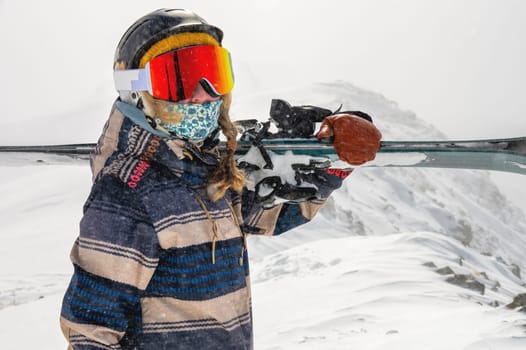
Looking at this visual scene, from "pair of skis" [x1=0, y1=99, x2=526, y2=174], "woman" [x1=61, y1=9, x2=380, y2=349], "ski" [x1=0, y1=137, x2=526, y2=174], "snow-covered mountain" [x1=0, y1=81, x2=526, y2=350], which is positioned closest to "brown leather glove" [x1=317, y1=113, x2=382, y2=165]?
"pair of skis" [x1=0, y1=99, x2=526, y2=174]

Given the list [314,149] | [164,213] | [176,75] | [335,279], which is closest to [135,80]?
[176,75]

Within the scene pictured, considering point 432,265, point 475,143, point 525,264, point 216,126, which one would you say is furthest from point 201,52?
point 525,264

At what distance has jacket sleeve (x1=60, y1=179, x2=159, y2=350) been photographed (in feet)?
4.21

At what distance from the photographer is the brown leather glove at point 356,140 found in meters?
1.84

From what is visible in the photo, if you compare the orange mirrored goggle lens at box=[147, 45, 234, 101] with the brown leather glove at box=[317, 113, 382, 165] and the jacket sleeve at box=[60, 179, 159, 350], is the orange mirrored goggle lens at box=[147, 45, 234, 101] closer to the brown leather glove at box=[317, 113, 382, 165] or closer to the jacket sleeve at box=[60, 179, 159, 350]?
the jacket sleeve at box=[60, 179, 159, 350]

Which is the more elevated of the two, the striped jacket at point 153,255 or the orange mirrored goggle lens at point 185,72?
the orange mirrored goggle lens at point 185,72

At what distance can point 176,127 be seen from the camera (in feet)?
5.12

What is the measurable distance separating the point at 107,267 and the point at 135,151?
36cm

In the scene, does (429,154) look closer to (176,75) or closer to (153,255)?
(176,75)

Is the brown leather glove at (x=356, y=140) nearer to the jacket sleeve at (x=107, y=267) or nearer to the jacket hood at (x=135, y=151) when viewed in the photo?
the jacket hood at (x=135, y=151)

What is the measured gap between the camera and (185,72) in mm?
1534

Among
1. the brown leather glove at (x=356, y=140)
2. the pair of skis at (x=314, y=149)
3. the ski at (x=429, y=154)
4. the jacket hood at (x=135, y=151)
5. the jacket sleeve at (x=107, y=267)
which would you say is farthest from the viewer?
the ski at (x=429, y=154)

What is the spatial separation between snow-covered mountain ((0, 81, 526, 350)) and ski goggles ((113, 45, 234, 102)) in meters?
2.67

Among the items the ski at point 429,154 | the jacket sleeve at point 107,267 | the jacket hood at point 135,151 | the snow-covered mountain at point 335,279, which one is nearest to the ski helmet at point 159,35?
the jacket hood at point 135,151
